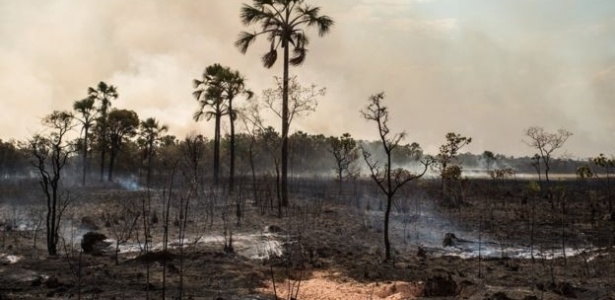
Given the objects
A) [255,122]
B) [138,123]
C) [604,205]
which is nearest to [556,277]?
[255,122]

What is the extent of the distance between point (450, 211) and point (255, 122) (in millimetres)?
12947

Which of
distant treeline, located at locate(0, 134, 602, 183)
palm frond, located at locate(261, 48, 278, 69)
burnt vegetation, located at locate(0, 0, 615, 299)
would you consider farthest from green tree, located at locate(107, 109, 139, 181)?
palm frond, located at locate(261, 48, 278, 69)

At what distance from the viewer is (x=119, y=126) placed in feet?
168

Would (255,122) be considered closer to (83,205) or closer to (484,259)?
(83,205)

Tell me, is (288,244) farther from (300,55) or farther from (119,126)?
(119,126)

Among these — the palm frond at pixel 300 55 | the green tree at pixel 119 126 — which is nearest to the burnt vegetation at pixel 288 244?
the palm frond at pixel 300 55

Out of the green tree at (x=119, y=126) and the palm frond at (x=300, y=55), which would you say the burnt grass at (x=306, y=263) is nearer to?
the palm frond at (x=300, y=55)

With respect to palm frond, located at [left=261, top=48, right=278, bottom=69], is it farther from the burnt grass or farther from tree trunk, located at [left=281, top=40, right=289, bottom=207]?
the burnt grass

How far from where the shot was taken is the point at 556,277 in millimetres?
13828

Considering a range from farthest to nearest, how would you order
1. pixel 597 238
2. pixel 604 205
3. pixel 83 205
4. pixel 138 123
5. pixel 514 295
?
pixel 138 123, pixel 604 205, pixel 83 205, pixel 597 238, pixel 514 295

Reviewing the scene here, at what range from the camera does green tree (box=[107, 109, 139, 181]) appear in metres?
50.6

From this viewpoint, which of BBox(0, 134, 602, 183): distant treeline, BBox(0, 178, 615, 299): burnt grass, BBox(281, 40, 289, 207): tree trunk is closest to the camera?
BBox(0, 178, 615, 299): burnt grass

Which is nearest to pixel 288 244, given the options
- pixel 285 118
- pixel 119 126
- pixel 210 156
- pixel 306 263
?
pixel 306 263

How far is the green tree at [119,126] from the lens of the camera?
50625 millimetres
